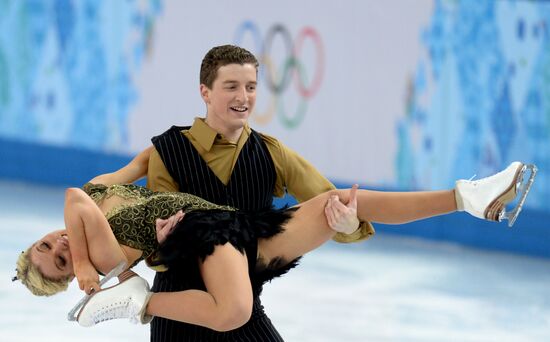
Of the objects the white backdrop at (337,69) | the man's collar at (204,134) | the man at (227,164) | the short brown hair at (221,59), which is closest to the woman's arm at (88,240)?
→ the man at (227,164)

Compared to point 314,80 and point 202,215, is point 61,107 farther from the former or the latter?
point 202,215

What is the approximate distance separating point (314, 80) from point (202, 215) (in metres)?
4.30

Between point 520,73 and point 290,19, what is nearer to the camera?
point 520,73

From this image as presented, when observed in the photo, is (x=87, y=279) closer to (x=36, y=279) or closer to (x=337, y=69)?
(x=36, y=279)

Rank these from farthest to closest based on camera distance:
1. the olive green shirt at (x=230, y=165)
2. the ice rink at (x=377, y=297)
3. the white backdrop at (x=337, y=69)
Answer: the white backdrop at (x=337, y=69)
the ice rink at (x=377, y=297)
the olive green shirt at (x=230, y=165)

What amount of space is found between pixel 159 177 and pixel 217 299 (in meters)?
0.54

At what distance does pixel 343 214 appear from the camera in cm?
343

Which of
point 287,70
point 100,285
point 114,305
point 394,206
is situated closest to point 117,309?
point 114,305

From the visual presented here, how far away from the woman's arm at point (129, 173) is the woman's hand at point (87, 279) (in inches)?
15.0

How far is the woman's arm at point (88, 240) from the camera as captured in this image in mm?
3467

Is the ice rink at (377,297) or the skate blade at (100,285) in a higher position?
the skate blade at (100,285)

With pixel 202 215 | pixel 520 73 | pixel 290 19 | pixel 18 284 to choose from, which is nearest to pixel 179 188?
pixel 202 215

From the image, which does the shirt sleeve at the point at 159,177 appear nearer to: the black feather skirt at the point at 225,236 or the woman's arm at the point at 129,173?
the woman's arm at the point at 129,173

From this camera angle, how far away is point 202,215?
3.52 meters
